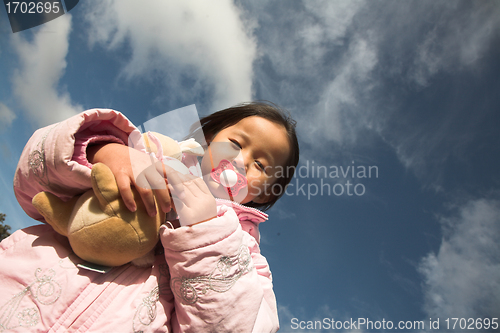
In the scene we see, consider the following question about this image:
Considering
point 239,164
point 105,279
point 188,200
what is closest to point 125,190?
point 188,200

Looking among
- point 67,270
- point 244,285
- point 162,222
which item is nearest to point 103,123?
point 162,222

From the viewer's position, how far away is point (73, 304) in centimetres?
97

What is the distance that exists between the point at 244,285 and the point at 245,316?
111 millimetres

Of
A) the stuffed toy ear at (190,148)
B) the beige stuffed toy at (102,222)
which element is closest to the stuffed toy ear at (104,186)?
the beige stuffed toy at (102,222)

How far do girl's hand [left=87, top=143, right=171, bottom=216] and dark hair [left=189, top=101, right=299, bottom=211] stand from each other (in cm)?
83

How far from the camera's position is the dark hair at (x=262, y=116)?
2.02 m

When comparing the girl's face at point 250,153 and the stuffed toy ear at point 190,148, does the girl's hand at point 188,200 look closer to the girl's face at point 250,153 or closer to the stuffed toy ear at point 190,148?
the stuffed toy ear at point 190,148

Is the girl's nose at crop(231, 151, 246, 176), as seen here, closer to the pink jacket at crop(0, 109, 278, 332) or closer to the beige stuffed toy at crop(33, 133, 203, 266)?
the pink jacket at crop(0, 109, 278, 332)

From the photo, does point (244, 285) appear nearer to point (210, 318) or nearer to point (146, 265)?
point (210, 318)

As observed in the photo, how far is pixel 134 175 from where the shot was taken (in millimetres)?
946

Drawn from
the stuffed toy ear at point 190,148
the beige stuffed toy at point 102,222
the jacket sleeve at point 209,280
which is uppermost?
the stuffed toy ear at point 190,148

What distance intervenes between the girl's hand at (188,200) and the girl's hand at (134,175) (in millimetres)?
38

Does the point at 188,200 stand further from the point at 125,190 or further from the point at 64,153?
the point at 64,153

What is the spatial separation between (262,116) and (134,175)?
1225 mm
